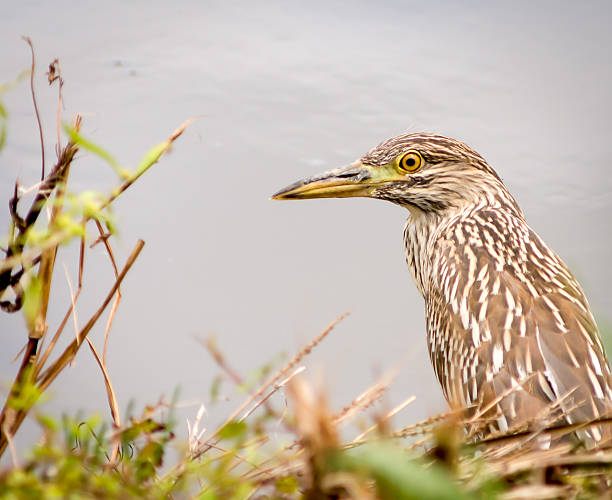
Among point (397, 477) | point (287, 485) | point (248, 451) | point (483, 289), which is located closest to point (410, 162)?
point (483, 289)

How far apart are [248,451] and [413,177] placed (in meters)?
1.73

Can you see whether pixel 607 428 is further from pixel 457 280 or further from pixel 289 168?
pixel 289 168

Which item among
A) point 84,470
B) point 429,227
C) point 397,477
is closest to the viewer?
point 397,477

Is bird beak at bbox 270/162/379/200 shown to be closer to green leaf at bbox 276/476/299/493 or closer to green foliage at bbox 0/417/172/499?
green foliage at bbox 0/417/172/499

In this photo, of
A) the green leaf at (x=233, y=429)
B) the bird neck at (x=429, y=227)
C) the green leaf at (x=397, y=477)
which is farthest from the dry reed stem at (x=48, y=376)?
the bird neck at (x=429, y=227)

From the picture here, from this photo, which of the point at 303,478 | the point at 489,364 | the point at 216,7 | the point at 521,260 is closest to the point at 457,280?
the point at 521,260

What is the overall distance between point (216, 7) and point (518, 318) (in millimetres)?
2333

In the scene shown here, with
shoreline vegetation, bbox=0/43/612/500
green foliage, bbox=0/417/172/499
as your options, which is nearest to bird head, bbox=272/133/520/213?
shoreline vegetation, bbox=0/43/612/500

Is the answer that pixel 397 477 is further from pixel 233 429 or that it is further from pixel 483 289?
pixel 483 289

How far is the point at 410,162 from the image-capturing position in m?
2.78

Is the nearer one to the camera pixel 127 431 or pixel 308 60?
pixel 127 431

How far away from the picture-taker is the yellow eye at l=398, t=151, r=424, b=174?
277 cm

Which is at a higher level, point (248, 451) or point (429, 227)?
point (429, 227)

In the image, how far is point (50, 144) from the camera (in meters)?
3.57
